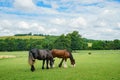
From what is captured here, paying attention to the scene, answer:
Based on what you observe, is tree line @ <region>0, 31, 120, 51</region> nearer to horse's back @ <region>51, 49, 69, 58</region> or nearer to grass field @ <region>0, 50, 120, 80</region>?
horse's back @ <region>51, 49, 69, 58</region>

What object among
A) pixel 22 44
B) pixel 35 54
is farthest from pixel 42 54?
pixel 22 44

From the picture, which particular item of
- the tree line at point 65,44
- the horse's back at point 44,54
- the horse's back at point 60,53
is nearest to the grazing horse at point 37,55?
the horse's back at point 44,54

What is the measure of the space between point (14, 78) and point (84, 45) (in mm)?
101779

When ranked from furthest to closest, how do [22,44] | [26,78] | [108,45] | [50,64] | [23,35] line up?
[23,35]
[22,44]
[108,45]
[50,64]
[26,78]

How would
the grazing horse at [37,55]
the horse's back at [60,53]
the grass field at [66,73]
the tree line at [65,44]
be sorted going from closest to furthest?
the grass field at [66,73] → the grazing horse at [37,55] → the horse's back at [60,53] → the tree line at [65,44]

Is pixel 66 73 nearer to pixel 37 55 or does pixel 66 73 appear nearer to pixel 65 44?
pixel 37 55

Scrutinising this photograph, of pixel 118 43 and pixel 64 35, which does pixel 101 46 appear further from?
pixel 64 35

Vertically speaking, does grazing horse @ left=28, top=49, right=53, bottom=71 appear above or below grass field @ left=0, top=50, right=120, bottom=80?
above

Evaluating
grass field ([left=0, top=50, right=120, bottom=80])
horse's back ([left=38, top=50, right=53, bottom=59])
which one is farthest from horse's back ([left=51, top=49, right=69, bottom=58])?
horse's back ([left=38, top=50, right=53, bottom=59])

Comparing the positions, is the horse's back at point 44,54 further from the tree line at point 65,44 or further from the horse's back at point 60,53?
the tree line at point 65,44

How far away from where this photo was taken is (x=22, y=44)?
142 metres

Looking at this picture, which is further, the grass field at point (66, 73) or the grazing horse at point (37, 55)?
the grazing horse at point (37, 55)

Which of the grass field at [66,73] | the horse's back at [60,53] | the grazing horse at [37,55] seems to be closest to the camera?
the grass field at [66,73]

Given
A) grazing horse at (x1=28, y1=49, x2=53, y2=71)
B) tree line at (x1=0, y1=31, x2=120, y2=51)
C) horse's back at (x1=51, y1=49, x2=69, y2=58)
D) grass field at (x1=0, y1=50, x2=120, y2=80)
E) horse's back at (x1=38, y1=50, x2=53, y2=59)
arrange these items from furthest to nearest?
tree line at (x1=0, y1=31, x2=120, y2=51) < horse's back at (x1=51, y1=49, x2=69, y2=58) < horse's back at (x1=38, y1=50, x2=53, y2=59) < grazing horse at (x1=28, y1=49, x2=53, y2=71) < grass field at (x1=0, y1=50, x2=120, y2=80)
